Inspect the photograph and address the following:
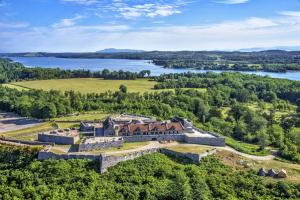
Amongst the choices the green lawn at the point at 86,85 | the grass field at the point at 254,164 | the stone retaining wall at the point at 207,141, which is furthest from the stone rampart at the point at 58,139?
the green lawn at the point at 86,85

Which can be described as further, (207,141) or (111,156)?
(207,141)

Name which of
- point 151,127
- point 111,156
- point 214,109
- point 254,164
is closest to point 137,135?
point 151,127

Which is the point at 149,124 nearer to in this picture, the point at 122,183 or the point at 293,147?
the point at 122,183

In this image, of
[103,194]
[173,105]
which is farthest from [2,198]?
[173,105]

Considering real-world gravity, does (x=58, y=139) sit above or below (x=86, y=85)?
below

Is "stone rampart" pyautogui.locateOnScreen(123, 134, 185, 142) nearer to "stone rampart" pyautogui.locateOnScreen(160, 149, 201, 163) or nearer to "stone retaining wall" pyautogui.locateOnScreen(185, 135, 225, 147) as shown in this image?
"stone retaining wall" pyautogui.locateOnScreen(185, 135, 225, 147)

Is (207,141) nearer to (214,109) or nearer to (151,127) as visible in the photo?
(151,127)
